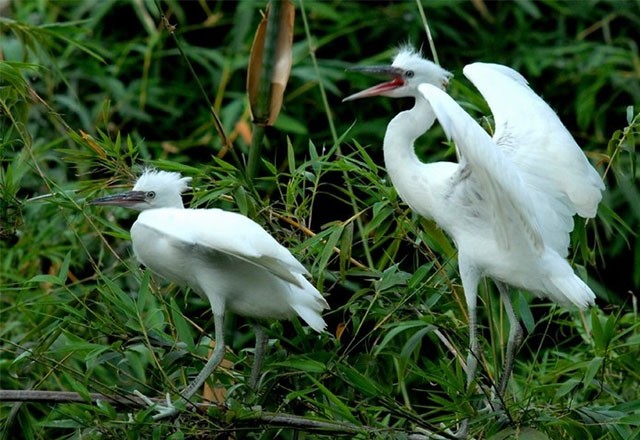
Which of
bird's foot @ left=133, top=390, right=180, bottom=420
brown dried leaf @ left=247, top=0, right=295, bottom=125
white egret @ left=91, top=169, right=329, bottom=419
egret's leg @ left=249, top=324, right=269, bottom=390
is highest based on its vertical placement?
brown dried leaf @ left=247, top=0, right=295, bottom=125

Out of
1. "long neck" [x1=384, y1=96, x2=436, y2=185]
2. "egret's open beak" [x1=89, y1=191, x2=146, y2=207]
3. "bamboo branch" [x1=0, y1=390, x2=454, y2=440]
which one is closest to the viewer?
"bamboo branch" [x1=0, y1=390, x2=454, y2=440]

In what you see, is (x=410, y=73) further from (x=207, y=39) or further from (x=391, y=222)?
(x=207, y=39)

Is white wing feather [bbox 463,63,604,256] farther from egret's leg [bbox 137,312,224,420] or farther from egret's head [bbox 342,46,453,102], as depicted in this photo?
egret's leg [bbox 137,312,224,420]

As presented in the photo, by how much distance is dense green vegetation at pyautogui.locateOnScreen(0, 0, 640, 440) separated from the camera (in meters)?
1.99

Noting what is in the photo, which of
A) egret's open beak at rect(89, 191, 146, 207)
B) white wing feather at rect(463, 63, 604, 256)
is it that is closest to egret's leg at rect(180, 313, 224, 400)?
egret's open beak at rect(89, 191, 146, 207)

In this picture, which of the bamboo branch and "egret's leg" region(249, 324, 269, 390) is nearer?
the bamboo branch

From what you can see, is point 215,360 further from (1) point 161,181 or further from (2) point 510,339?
(2) point 510,339

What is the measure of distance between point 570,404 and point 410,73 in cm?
63

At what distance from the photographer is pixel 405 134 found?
7.31 ft

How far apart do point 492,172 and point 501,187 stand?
37 mm

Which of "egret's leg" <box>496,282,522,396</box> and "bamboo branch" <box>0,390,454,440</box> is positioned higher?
"bamboo branch" <box>0,390,454,440</box>

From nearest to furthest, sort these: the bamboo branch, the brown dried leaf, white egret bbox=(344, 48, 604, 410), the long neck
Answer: the bamboo branch, white egret bbox=(344, 48, 604, 410), the long neck, the brown dried leaf

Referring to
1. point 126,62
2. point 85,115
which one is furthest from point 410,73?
point 126,62

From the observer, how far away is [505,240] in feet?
6.82
